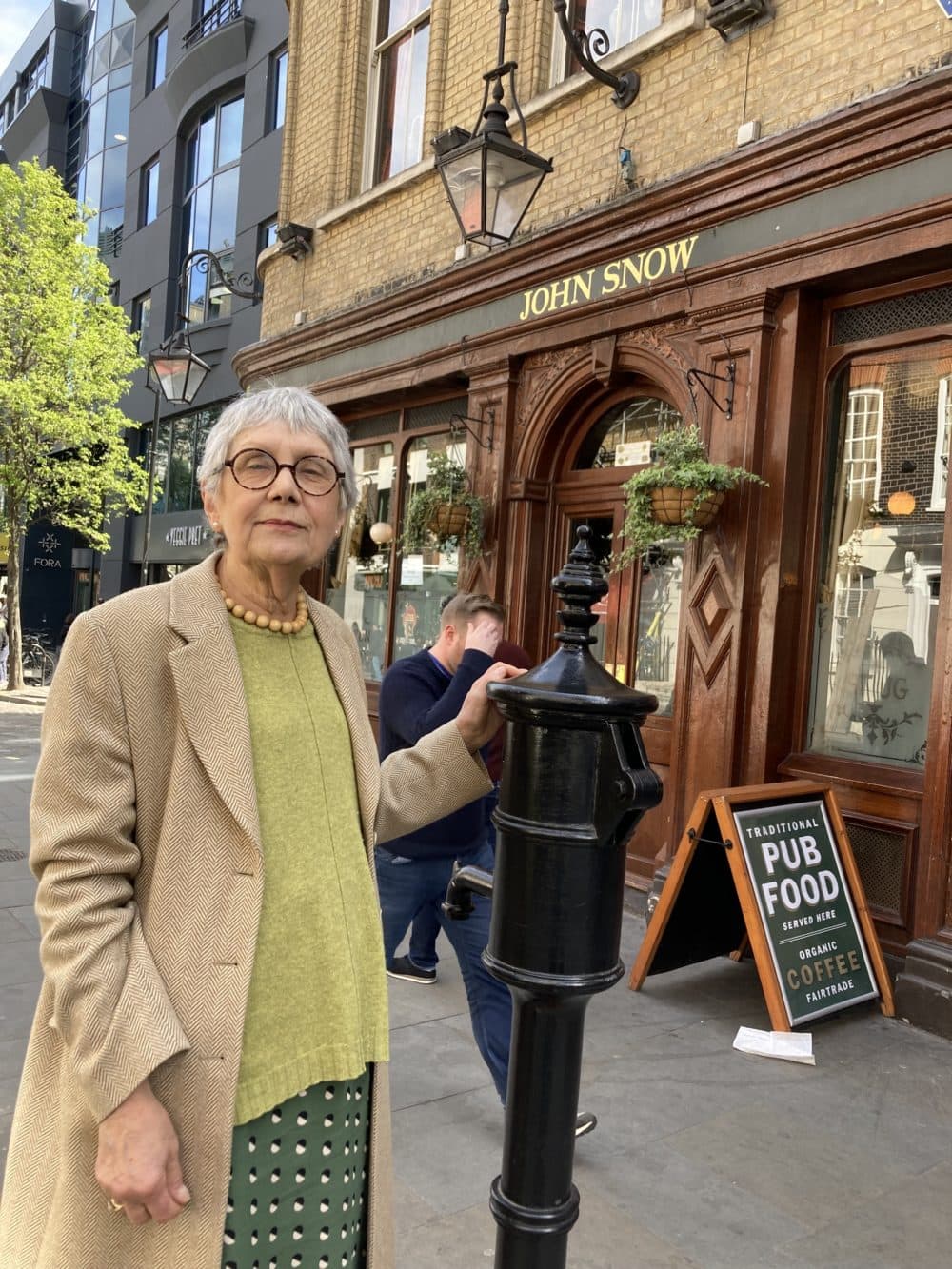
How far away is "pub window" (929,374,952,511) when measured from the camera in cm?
520

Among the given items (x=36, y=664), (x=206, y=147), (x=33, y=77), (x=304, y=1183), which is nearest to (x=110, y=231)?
(x=206, y=147)

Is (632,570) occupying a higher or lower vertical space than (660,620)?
higher

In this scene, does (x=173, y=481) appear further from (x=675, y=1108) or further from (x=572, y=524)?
(x=675, y=1108)

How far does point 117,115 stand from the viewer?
2570cm

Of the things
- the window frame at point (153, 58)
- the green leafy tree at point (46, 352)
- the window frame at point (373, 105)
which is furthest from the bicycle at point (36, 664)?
the window frame at point (373, 105)

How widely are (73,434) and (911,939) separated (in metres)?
16.8

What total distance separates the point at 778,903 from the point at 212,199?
19547 mm

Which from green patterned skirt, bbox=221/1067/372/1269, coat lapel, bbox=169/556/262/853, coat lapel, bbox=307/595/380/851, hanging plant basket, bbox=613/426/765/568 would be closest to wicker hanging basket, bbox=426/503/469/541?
hanging plant basket, bbox=613/426/765/568

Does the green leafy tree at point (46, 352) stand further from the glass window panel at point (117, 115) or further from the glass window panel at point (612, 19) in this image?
the glass window panel at point (612, 19)

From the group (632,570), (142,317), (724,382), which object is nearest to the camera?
(724,382)

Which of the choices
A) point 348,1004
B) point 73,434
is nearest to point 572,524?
point 348,1004

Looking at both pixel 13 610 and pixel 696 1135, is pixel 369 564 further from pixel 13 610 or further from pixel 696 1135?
pixel 13 610

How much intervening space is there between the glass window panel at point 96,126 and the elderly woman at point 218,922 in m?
28.9

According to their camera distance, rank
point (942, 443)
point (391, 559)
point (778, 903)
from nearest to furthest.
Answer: point (778, 903) < point (942, 443) < point (391, 559)
